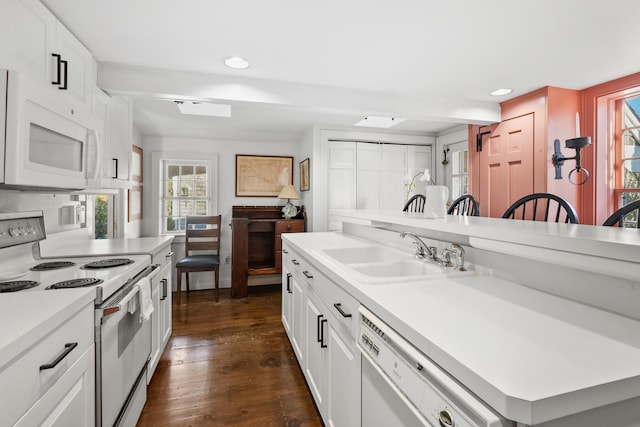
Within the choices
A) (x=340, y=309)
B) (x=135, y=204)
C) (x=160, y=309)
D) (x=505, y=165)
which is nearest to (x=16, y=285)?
(x=160, y=309)

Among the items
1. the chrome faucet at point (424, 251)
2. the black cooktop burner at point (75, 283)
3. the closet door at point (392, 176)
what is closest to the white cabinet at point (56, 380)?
the black cooktop burner at point (75, 283)

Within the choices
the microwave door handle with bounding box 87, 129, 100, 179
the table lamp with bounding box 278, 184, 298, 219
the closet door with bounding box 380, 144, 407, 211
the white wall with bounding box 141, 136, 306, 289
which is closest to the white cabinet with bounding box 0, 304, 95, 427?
the microwave door handle with bounding box 87, 129, 100, 179

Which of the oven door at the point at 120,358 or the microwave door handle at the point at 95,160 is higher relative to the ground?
the microwave door handle at the point at 95,160

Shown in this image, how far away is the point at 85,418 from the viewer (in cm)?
107

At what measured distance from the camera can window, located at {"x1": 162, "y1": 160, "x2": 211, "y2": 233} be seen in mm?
4331

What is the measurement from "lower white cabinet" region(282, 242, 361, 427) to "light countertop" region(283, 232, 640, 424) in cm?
21

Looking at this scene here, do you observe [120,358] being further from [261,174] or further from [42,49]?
[261,174]

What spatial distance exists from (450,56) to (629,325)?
6.38 ft

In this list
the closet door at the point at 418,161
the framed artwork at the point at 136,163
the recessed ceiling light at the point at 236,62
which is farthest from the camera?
the closet door at the point at 418,161

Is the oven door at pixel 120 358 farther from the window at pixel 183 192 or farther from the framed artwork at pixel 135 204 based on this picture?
the window at pixel 183 192

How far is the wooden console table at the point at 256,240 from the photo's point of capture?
397 cm

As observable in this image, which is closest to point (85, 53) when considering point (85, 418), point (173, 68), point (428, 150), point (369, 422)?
point (173, 68)

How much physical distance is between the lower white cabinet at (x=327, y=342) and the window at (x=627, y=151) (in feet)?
9.41

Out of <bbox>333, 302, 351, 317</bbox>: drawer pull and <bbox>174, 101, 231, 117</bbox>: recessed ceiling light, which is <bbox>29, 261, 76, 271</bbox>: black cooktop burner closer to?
<bbox>333, 302, 351, 317</bbox>: drawer pull
